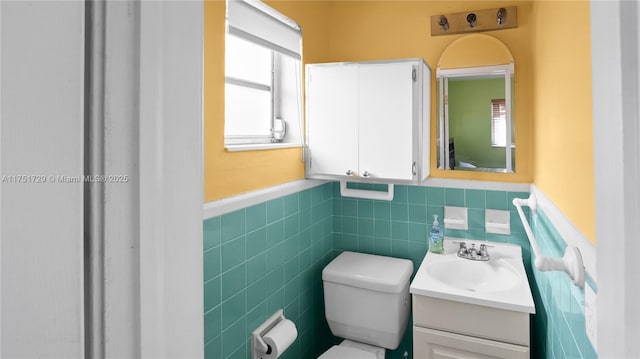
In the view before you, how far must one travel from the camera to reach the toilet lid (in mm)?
1813

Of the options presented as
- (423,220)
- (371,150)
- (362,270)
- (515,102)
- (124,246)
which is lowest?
(362,270)

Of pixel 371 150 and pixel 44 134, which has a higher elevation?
pixel 371 150

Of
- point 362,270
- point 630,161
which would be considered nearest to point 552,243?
point 362,270

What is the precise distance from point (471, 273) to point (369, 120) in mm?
974

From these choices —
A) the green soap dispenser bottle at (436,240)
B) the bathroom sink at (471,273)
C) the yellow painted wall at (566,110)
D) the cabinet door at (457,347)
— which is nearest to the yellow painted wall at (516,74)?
the yellow painted wall at (566,110)

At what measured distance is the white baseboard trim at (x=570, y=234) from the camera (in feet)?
2.53

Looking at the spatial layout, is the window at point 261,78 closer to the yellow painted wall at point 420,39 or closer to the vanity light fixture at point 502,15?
the yellow painted wall at point 420,39

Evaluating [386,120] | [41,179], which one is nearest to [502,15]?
[386,120]

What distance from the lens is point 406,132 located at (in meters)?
1.81

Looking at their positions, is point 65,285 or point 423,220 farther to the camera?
point 423,220

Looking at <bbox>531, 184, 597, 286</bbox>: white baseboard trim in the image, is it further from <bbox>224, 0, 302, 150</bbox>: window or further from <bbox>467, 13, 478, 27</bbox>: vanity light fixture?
<bbox>224, 0, 302, 150</bbox>: window

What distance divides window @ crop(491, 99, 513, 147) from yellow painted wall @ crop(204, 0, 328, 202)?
1.14 m

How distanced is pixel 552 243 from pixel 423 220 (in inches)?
35.5

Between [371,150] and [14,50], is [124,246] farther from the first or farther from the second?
[371,150]
